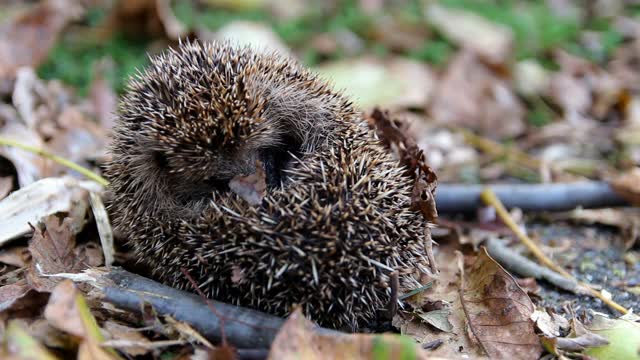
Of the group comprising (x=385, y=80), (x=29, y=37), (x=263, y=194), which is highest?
(x=29, y=37)

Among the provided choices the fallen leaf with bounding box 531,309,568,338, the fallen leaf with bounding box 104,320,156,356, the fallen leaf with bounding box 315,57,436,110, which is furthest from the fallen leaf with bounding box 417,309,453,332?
the fallen leaf with bounding box 315,57,436,110

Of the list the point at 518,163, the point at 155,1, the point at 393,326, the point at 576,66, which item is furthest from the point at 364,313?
the point at 576,66

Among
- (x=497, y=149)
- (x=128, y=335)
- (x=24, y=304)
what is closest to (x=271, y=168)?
(x=128, y=335)

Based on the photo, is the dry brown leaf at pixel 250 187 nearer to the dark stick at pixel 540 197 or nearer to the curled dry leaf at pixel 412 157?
the curled dry leaf at pixel 412 157

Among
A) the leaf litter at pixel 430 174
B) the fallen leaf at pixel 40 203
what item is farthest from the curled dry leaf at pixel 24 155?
the fallen leaf at pixel 40 203

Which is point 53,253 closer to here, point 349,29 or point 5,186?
point 5,186

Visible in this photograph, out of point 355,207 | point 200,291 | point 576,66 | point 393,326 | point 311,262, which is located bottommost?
point 393,326

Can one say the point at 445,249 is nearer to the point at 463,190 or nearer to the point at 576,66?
the point at 463,190
